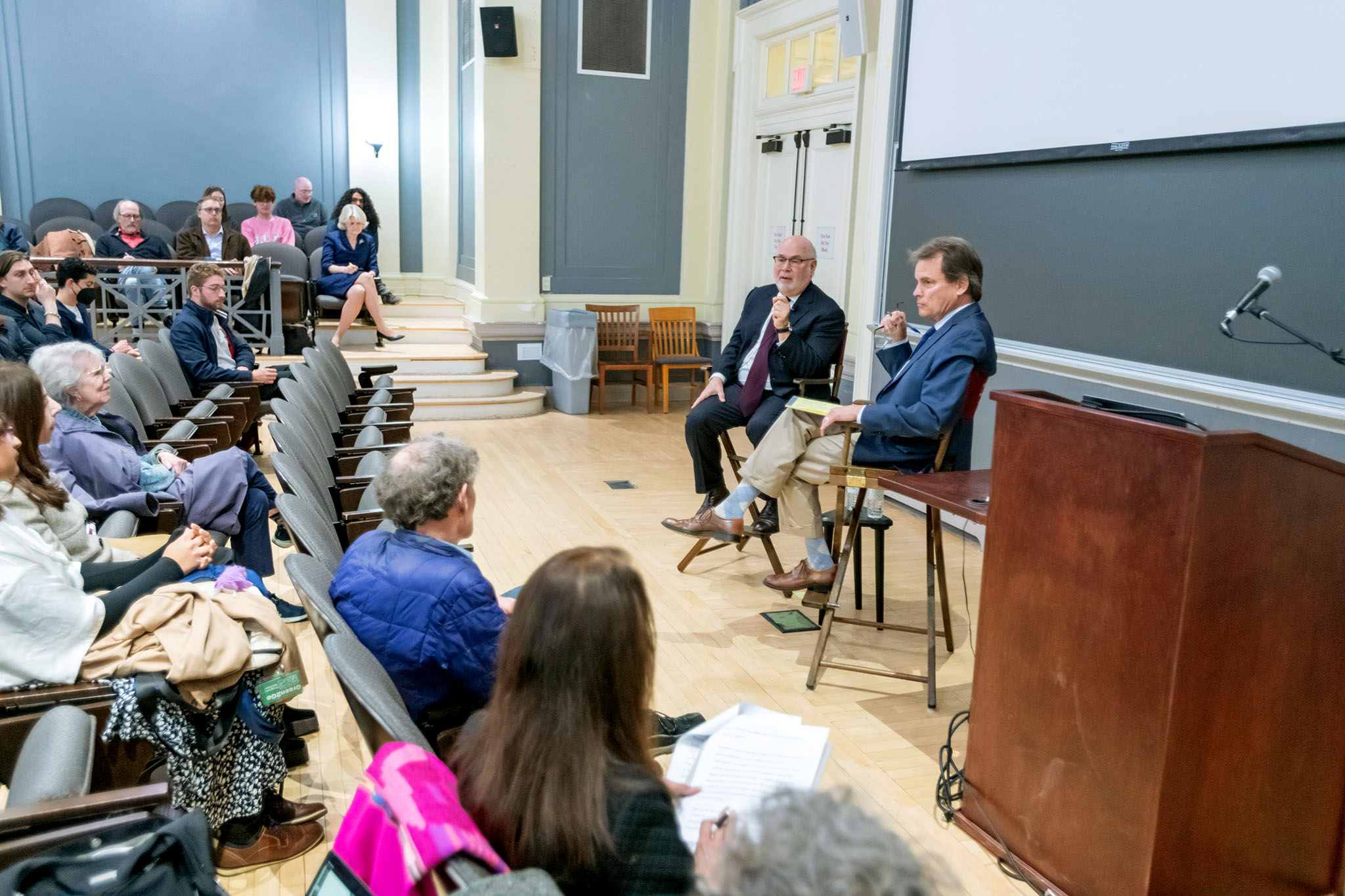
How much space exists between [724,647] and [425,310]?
683cm

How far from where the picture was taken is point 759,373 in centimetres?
442

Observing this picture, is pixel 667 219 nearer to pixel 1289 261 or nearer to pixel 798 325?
pixel 798 325

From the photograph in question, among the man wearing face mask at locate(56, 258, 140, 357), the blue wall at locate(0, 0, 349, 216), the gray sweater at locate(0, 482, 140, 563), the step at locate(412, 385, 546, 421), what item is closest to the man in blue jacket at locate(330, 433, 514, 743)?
the gray sweater at locate(0, 482, 140, 563)

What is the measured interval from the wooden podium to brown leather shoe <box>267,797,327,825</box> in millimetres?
1656

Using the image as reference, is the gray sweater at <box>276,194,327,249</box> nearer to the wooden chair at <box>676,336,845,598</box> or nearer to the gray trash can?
the gray trash can

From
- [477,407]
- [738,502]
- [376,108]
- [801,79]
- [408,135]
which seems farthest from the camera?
[408,135]

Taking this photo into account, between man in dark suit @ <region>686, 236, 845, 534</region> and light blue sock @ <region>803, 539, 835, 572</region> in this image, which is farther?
man in dark suit @ <region>686, 236, 845, 534</region>

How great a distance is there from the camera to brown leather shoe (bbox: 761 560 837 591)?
3.88 metres

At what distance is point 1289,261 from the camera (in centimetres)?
353

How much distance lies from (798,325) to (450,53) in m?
6.54

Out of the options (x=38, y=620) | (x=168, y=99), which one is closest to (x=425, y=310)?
(x=168, y=99)

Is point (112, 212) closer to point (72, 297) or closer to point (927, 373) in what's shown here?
point (72, 297)

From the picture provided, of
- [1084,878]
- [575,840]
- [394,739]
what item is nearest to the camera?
[575,840]

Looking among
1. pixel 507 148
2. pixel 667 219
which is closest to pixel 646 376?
pixel 667 219
